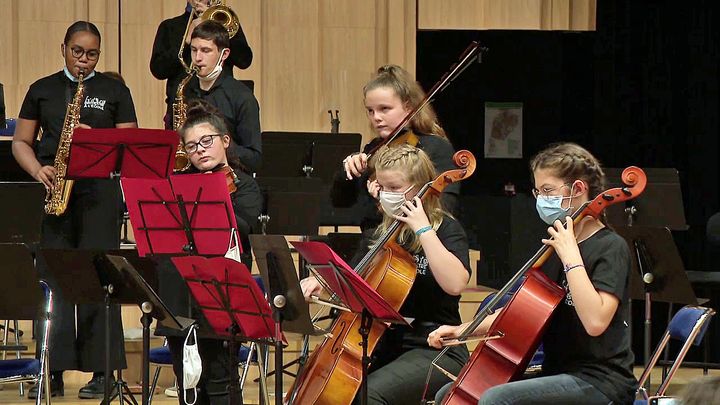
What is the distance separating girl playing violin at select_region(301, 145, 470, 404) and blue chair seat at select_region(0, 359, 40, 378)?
4.66 ft

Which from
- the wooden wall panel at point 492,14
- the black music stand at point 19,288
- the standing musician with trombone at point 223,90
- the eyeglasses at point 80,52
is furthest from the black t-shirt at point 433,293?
the wooden wall panel at point 492,14

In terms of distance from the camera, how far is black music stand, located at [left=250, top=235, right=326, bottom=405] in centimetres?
410

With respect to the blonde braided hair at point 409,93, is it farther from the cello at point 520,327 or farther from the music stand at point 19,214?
the music stand at point 19,214

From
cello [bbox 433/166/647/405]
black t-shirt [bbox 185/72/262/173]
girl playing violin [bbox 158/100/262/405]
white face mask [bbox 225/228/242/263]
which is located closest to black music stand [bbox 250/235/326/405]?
white face mask [bbox 225/228/242/263]

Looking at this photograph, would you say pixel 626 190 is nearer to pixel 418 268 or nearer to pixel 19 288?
pixel 418 268

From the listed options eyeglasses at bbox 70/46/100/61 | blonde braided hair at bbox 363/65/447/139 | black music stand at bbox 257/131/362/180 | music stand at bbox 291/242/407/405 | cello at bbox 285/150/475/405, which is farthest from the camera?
black music stand at bbox 257/131/362/180

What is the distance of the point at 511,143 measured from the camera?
1073cm

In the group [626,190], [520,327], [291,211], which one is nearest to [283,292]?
[520,327]

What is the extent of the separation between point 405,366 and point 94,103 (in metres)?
2.68

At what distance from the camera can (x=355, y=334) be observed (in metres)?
4.14

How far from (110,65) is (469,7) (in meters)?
2.66

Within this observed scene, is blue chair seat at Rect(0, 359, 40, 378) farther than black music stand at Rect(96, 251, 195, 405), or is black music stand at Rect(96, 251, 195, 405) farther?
blue chair seat at Rect(0, 359, 40, 378)

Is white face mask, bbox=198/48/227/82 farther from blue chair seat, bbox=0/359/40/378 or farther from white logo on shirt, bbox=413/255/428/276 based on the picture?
white logo on shirt, bbox=413/255/428/276

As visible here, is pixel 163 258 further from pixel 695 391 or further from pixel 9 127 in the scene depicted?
pixel 695 391
